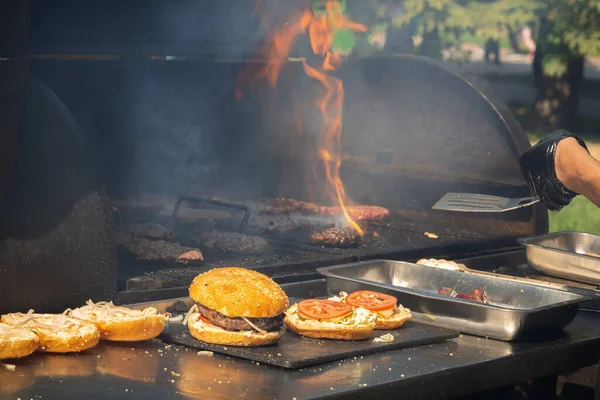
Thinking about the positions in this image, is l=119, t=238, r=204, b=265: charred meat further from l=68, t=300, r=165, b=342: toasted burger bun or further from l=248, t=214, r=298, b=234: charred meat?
l=68, t=300, r=165, b=342: toasted burger bun

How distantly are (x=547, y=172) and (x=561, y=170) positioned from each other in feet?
0.20

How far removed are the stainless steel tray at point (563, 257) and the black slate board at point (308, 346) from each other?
1.55 metres

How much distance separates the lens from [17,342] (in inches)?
135

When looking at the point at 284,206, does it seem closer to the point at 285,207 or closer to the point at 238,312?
the point at 285,207

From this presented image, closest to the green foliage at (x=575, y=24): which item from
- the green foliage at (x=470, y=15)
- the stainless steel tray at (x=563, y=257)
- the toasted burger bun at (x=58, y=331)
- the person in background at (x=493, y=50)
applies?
the green foliage at (x=470, y=15)

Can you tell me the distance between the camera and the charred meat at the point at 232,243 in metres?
5.43

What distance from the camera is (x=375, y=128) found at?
290 inches

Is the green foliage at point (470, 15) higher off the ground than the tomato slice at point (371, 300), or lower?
higher

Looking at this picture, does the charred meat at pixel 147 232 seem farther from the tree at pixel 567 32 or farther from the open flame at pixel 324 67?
the tree at pixel 567 32

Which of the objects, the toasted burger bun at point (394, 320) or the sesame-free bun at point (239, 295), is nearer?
the sesame-free bun at point (239, 295)

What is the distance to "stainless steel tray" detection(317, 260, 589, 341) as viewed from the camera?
413 cm

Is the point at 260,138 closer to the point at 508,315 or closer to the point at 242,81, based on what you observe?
the point at 242,81

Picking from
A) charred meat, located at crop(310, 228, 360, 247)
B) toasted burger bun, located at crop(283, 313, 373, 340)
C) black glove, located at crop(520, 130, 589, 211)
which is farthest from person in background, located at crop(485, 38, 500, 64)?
toasted burger bun, located at crop(283, 313, 373, 340)

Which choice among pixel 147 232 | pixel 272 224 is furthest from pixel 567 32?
pixel 147 232
